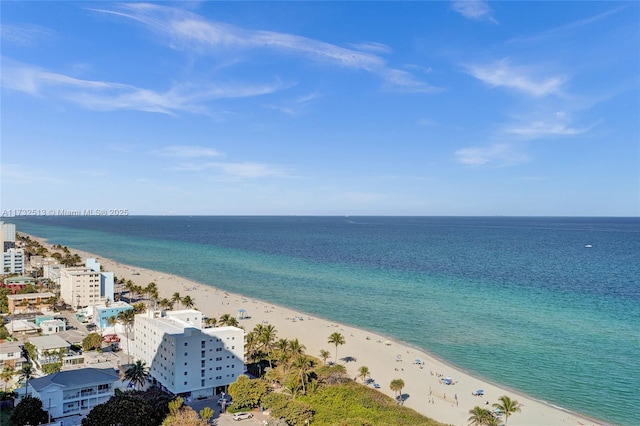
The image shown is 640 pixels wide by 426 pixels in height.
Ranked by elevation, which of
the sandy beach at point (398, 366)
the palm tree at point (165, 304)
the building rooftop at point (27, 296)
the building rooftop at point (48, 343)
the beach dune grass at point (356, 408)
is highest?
the building rooftop at point (27, 296)

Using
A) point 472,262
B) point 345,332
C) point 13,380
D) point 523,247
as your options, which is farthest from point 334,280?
point 523,247

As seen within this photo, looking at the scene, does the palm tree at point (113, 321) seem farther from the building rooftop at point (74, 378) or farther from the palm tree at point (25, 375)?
the building rooftop at point (74, 378)

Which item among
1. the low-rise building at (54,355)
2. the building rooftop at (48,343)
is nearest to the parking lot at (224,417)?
the low-rise building at (54,355)

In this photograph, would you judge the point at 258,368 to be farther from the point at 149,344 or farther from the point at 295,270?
the point at 295,270

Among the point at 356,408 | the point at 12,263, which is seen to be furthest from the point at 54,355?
the point at 12,263

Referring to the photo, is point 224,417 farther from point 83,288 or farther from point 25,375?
point 83,288

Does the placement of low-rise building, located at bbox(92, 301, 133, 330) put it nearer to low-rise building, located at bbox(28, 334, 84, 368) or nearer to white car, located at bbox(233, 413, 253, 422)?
low-rise building, located at bbox(28, 334, 84, 368)

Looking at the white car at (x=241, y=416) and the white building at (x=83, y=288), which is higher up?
the white building at (x=83, y=288)
